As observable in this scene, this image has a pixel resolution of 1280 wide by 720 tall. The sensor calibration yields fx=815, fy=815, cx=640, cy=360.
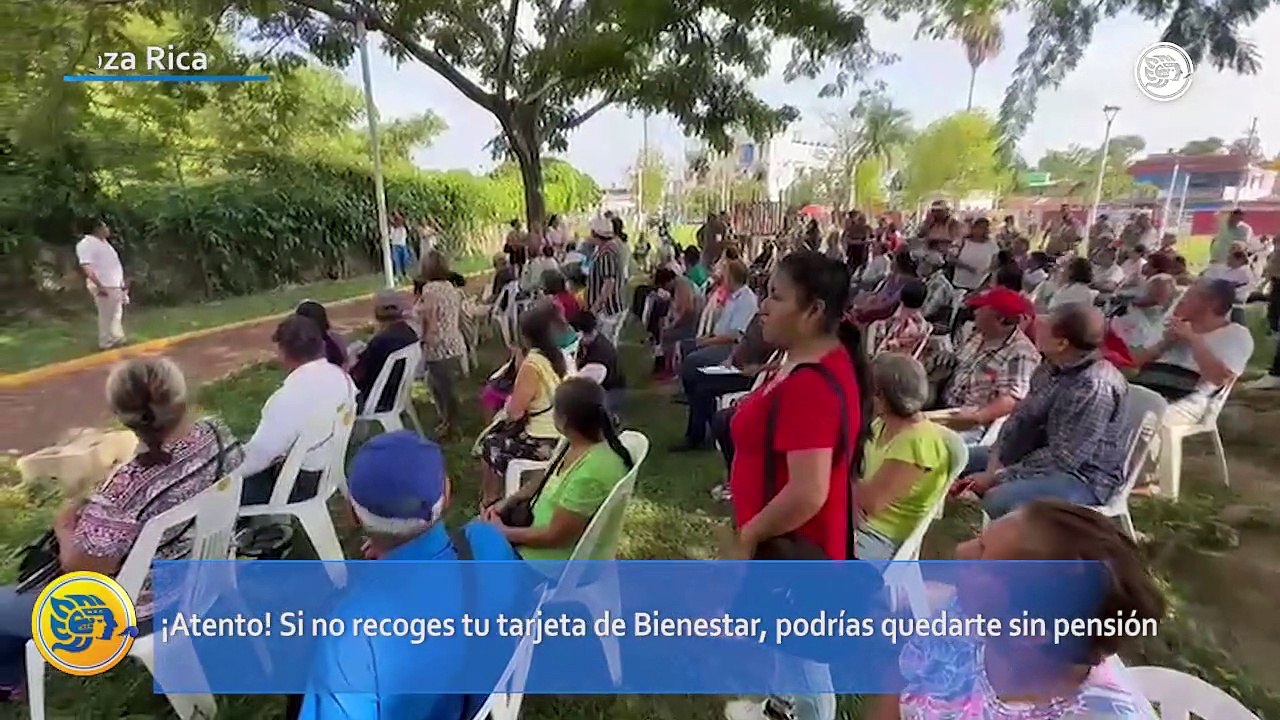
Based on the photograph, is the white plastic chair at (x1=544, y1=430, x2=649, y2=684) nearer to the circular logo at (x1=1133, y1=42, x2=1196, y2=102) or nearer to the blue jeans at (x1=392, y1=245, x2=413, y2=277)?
the blue jeans at (x1=392, y1=245, x2=413, y2=277)

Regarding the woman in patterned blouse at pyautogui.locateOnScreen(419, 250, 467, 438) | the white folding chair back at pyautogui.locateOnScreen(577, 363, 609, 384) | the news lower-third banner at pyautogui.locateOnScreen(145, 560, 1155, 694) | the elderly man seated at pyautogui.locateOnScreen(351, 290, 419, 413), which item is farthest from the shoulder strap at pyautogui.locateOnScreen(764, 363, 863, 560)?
the elderly man seated at pyautogui.locateOnScreen(351, 290, 419, 413)

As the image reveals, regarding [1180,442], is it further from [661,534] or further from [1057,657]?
[1057,657]

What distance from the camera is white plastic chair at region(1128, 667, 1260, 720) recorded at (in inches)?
51.7

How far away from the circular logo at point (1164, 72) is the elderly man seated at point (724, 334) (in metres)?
1.33

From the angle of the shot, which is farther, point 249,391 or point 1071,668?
point 249,391

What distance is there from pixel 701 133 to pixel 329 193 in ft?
2.77

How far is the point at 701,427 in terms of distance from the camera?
2.64m

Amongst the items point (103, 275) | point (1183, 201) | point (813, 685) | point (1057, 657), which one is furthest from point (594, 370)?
point (1057, 657)

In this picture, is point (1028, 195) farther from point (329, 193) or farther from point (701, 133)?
point (329, 193)

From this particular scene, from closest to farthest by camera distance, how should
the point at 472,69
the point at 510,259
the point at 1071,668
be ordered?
the point at 1071,668 < the point at 472,69 < the point at 510,259

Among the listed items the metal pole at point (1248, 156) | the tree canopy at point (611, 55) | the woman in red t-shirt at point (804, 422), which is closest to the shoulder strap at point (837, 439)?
the woman in red t-shirt at point (804, 422)

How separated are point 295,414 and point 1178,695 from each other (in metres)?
2.00

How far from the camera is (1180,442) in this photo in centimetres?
271

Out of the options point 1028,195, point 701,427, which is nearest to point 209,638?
point 701,427
